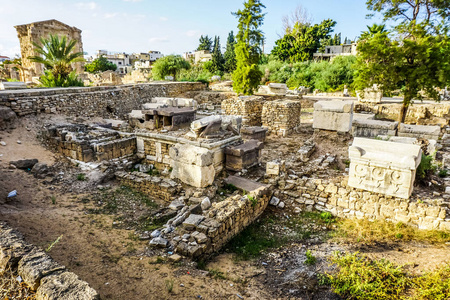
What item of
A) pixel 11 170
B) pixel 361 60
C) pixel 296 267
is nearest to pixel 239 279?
pixel 296 267

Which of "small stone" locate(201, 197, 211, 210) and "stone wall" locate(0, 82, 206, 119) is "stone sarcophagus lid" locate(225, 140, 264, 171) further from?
"stone wall" locate(0, 82, 206, 119)

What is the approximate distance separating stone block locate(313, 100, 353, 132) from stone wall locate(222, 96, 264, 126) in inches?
118

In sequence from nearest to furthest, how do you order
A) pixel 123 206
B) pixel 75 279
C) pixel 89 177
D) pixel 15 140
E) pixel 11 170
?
pixel 75 279 → pixel 123 206 → pixel 11 170 → pixel 89 177 → pixel 15 140

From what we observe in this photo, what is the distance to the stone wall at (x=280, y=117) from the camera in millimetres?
11477

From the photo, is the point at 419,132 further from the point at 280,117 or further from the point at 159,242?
the point at 159,242

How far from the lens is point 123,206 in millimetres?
5797

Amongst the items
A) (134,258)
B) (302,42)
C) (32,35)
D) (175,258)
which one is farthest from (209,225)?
(302,42)

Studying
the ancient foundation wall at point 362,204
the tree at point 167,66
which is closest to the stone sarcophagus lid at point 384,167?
the ancient foundation wall at point 362,204

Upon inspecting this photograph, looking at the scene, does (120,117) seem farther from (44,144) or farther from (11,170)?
(11,170)

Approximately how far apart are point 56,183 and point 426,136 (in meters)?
10.8

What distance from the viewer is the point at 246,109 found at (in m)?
12.2

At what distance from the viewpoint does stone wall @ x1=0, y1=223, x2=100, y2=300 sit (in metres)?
2.39

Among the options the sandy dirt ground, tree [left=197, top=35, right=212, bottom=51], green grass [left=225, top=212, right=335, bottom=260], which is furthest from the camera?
tree [left=197, top=35, right=212, bottom=51]

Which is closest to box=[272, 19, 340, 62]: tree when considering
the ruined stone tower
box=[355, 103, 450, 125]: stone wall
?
box=[355, 103, 450, 125]: stone wall
